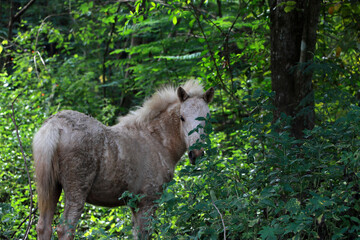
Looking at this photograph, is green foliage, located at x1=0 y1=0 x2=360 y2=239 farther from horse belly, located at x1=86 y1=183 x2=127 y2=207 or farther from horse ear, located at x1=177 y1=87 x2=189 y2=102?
horse ear, located at x1=177 y1=87 x2=189 y2=102

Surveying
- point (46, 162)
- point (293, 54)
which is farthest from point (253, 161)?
point (46, 162)

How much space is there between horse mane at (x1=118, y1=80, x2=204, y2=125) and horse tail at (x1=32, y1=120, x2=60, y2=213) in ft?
4.51

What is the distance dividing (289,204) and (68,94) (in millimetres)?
9869

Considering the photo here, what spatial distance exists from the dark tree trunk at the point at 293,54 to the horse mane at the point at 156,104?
1170 mm

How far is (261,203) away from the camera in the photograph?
342cm

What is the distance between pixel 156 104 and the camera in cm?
595

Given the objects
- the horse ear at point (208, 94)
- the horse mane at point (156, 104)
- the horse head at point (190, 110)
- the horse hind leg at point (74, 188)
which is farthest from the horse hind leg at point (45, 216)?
the horse ear at point (208, 94)

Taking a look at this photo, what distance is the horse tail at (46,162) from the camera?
14.3 ft

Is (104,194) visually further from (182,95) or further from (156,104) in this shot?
(182,95)

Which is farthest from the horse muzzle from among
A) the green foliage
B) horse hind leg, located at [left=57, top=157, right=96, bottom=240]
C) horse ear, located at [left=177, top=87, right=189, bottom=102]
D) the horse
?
horse hind leg, located at [left=57, top=157, right=96, bottom=240]

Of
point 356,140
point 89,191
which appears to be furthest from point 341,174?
point 89,191

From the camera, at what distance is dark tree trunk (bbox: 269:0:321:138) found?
5.21m

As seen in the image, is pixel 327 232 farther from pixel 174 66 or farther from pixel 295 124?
pixel 174 66

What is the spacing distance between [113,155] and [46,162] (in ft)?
2.75
